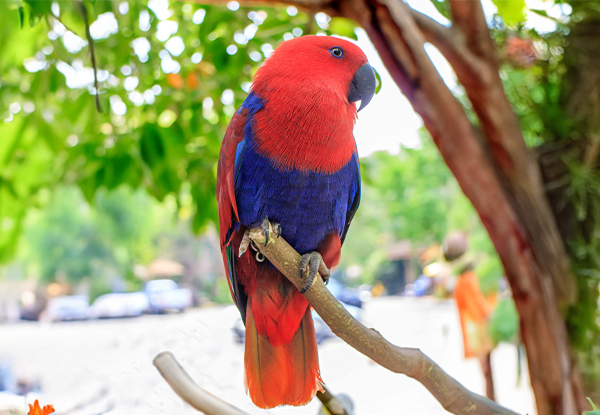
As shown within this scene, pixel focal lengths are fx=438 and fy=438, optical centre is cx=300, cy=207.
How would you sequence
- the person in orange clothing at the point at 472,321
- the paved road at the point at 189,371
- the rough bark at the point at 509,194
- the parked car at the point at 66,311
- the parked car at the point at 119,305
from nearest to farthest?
1. the paved road at the point at 189,371
2. the rough bark at the point at 509,194
3. the person in orange clothing at the point at 472,321
4. the parked car at the point at 66,311
5. the parked car at the point at 119,305

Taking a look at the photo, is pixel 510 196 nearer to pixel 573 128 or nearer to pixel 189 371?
pixel 573 128

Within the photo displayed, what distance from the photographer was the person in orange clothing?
5.37 feet

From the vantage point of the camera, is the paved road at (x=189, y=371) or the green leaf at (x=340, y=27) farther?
the green leaf at (x=340, y=27)

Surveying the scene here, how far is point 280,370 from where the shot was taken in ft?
1.32

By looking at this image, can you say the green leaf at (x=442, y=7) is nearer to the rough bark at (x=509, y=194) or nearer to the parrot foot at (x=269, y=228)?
the rough bark at (x=509, y=194)

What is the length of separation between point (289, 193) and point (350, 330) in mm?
139

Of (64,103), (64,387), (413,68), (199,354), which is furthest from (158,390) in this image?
(64,103)

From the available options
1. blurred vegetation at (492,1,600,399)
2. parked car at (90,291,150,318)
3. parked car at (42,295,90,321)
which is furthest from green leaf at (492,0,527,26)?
parked car at (42,295,90,321)

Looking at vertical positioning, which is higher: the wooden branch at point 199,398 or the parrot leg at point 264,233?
the parrot leg at point 264,233

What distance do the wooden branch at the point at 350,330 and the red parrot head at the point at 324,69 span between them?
0.14m

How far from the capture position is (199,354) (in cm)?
57

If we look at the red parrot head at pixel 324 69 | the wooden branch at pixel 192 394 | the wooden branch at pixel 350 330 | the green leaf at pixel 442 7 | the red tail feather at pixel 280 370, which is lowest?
the wooden branch at pixel 192 394

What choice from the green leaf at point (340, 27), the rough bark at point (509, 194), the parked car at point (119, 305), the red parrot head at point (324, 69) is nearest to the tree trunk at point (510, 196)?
the rough bark at point (509, 194)

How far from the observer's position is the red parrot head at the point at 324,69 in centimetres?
40
